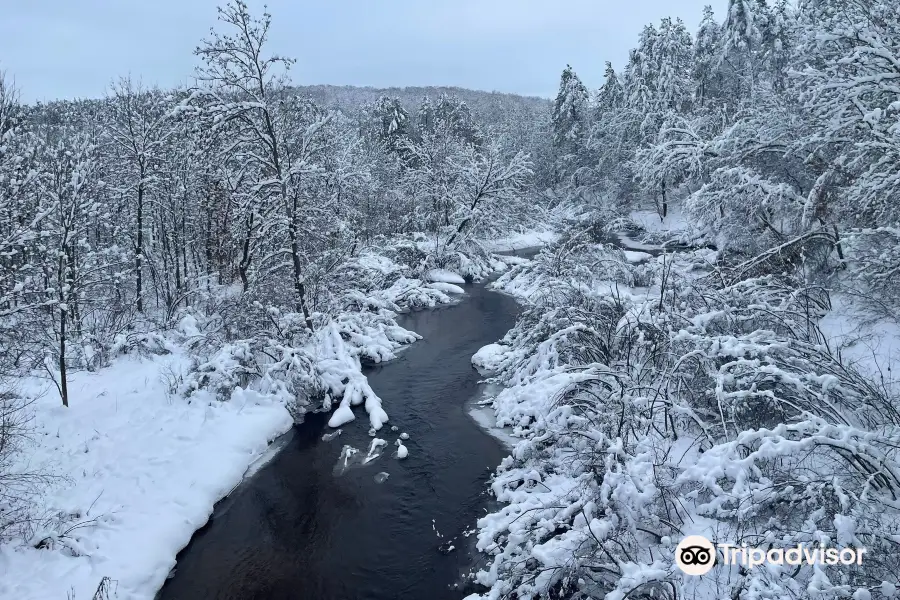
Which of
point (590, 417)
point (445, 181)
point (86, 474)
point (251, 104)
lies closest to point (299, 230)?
point (251, 104)

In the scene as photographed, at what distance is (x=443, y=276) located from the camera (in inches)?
1047

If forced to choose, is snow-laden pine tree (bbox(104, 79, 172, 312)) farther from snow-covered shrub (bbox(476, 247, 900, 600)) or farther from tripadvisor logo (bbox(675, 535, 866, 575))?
tripadvisor logo (bbox(675, 535, 866, 575))

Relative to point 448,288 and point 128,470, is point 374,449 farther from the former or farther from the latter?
point 448,288

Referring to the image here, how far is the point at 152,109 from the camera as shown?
782 inches

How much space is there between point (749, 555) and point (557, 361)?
7.15m

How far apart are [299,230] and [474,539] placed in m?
11.1

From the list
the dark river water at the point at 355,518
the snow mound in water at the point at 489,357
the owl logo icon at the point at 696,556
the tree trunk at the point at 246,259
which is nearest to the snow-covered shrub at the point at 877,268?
the owl logo icon at the point at 696,556

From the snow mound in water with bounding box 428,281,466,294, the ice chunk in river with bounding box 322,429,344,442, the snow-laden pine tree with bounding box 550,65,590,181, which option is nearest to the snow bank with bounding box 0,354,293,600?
the ice chunk in river with bounding box 322,429,344,442

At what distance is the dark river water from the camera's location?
24.6 ft

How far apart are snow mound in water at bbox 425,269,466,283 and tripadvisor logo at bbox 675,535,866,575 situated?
2140cm

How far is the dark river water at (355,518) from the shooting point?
7.50 m

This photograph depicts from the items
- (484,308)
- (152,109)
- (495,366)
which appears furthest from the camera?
(484,308)

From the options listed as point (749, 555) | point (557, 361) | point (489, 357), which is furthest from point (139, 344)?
point (749, 555)

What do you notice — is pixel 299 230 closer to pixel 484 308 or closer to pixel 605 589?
pixel 484 308
